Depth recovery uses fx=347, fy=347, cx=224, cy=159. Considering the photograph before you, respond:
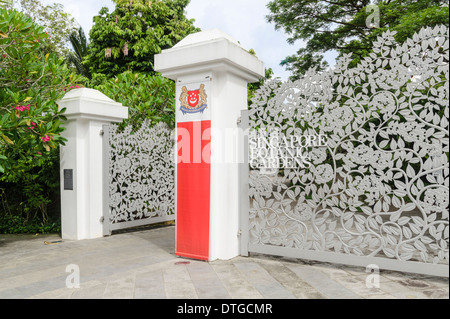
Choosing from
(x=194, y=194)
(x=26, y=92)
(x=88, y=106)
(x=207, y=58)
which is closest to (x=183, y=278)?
(x=194, y=194)

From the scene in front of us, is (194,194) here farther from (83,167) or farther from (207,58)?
(83,167)

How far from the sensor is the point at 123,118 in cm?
644

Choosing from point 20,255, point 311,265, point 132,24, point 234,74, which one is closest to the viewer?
point 311,265

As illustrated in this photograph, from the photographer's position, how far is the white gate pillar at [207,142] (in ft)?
13.8

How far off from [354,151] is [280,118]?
3.15ft

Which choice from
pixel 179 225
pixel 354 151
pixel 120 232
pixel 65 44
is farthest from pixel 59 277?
pixel 65 44

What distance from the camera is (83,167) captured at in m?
5.81

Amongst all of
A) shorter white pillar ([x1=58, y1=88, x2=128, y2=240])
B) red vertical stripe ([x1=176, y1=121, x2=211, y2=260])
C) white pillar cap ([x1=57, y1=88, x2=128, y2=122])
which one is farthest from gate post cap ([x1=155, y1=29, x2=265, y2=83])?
shorter white pillar ([x1=58, y1=88, x2=128, y2=240])

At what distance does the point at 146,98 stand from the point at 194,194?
3.45m

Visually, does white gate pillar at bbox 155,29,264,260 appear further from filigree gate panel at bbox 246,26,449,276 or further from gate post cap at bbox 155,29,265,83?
filigree gate panel at bbox 246,26,449,276

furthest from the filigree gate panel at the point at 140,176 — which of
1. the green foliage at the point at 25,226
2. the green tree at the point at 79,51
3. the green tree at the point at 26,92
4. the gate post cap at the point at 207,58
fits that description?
the green tree at the point at 79,51

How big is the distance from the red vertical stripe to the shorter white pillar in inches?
82.2

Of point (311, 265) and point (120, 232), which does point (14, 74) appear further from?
point (311, 265)

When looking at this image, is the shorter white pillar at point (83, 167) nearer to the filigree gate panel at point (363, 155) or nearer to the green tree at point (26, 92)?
the green tree at point (26, 92)
